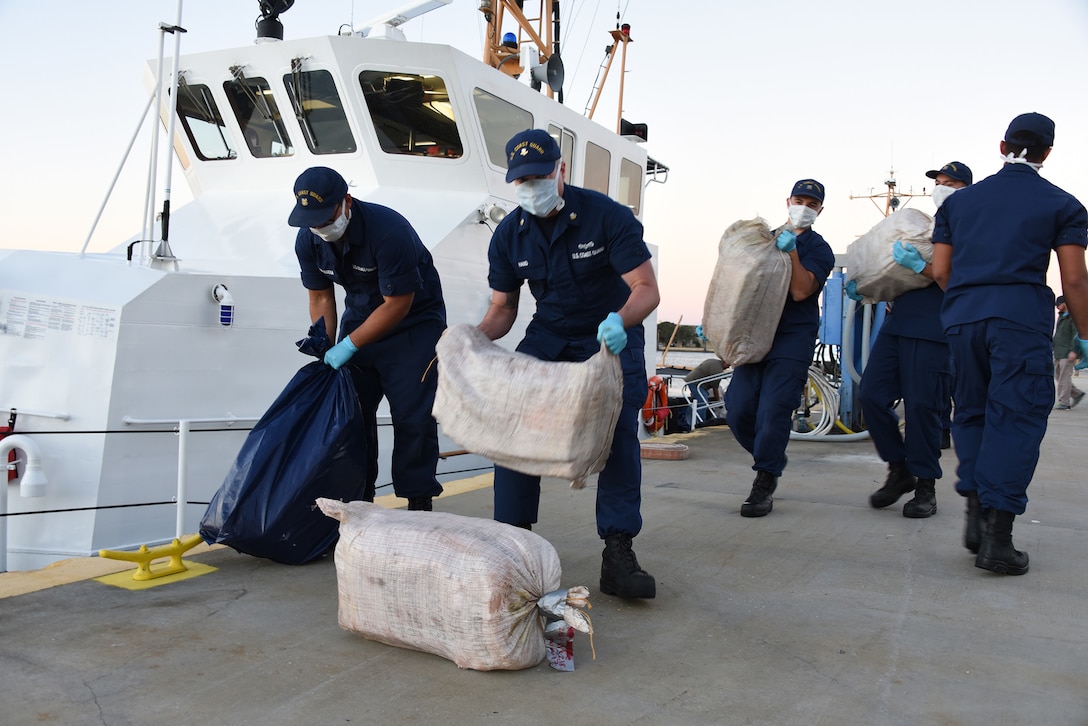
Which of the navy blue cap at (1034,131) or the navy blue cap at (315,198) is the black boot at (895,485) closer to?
the navy blue cap at (1034,131)

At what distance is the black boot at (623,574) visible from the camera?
2785mm

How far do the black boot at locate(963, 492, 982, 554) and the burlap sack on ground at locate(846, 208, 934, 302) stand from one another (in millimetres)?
1294

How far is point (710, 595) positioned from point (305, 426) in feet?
5.29

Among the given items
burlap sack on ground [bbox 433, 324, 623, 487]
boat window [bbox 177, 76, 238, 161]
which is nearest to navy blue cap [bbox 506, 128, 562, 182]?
burlap sack on ground [bbox 433, 324, 623, 487]

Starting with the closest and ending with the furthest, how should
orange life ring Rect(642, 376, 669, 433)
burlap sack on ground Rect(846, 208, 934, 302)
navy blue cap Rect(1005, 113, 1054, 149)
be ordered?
navy blue cap Rect(1005, 113, 1054, 149), burlap sack on ground Rect(846, 208, 934, 302), orange life ring Rect(642, 376, 669, 433)

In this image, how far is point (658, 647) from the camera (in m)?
2.45

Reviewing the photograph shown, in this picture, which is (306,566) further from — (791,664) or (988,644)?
(988,644)

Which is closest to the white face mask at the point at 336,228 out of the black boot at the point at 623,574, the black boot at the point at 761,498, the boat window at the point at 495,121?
the black boot at the point at 623,574

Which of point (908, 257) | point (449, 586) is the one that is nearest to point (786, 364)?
point (908, 257)

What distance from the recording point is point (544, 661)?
232cm

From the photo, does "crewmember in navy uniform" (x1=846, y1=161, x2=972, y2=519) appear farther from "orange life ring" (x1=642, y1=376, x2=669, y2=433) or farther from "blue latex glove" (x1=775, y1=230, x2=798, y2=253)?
"orange life ring" (x1=642, y1=376, x2=669, y2=433)

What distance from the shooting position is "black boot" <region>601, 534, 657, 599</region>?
279 centimetres

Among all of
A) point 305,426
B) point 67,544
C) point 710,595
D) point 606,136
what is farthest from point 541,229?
point 606,136

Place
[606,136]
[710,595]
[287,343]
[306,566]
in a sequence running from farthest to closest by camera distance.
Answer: [606,136] < [287,343] < [306,566] < [710,595]
